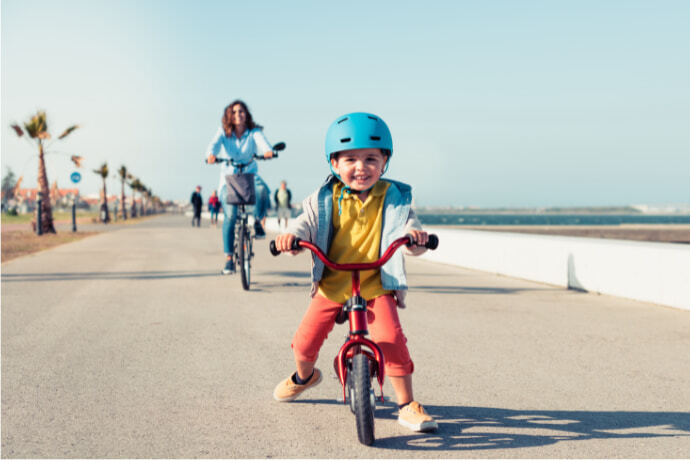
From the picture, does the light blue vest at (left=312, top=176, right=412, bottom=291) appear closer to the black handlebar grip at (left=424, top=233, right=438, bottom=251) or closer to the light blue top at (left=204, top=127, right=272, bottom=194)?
the black handlebar grip at (left=424, top=233, right=438, bottom=251)

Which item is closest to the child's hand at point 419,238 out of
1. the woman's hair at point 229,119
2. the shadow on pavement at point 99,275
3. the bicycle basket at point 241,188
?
the bicycle basket at point 241,188

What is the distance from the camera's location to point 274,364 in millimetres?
4594

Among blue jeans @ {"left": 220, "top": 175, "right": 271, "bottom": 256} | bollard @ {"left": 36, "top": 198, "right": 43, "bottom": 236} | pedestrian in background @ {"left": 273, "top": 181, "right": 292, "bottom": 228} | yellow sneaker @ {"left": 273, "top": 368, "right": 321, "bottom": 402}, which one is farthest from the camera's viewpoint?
pedestrian in background @ {"left": 273, "top": 181, "right": 292, "bottom": 228}

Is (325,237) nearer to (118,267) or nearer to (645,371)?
(645,371)

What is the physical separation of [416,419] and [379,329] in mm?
493

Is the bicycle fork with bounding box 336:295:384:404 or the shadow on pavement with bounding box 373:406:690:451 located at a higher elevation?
Answer: the bicycle fork with bounding box 336:295:384:404

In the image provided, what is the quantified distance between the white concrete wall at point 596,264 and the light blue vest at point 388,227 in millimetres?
4979

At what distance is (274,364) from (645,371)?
2.56 m

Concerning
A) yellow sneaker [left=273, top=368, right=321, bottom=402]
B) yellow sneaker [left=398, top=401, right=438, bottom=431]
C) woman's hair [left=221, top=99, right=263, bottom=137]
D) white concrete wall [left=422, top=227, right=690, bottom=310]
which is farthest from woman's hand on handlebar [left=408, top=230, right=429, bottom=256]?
woman's hair [left=221, top=99, right=263, bottom=137]

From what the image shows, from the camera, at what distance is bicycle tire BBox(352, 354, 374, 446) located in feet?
9.56

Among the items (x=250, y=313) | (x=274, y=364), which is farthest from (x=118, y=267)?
(x=274, y=364)

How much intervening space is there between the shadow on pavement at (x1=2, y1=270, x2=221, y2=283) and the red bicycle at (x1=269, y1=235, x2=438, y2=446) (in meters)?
7.32

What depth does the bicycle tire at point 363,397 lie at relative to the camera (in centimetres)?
291

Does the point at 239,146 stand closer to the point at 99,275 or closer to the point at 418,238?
the point at 99,275
